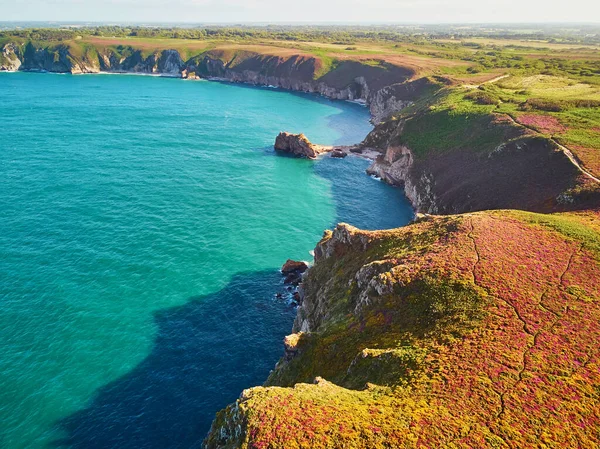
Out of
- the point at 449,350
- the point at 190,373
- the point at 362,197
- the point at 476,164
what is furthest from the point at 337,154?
the point at 449,350

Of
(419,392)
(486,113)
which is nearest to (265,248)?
(419,392)

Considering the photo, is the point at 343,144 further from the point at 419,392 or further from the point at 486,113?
the point at 419,392

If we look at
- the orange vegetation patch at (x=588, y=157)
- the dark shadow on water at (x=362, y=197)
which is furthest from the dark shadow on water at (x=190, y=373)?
the orange vegetation patch at (x=588, y=157)

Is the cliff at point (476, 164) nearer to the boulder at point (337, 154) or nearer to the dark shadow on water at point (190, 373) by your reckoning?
the boulder at point (337, 154)

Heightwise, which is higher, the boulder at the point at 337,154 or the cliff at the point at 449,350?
the cliff at the point at 449,350

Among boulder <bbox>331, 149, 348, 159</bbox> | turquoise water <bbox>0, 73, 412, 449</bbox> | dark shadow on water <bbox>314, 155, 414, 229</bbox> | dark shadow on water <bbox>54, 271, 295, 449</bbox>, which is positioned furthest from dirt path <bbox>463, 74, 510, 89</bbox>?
dark shadow on water <bbox>54, 271, 295, 449</bbox>
